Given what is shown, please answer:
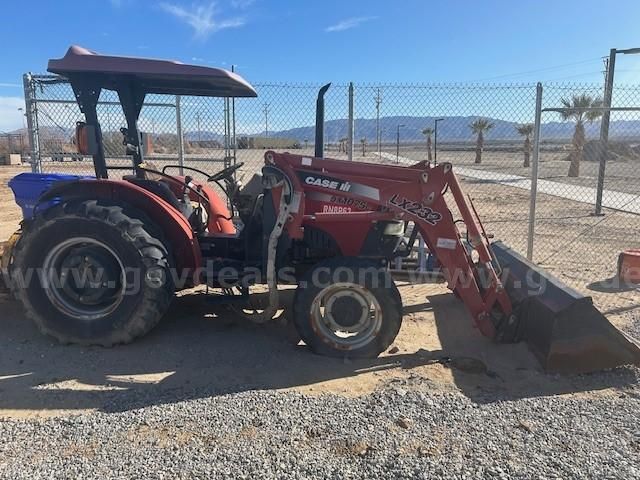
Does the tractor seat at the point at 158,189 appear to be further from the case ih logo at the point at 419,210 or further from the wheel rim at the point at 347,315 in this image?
the case ih logo at the point at 419,210

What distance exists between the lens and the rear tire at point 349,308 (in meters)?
4.01

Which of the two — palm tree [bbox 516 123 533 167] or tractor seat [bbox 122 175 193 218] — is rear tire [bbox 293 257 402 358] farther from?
palm tree [bbox 516 123 533 167]

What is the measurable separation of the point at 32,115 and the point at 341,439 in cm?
673

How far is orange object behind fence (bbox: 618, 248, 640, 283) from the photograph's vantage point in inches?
241

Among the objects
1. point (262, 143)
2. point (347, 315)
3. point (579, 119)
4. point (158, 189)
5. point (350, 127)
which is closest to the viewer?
point (347, 315)

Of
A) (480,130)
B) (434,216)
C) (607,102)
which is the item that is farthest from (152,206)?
(480,130)

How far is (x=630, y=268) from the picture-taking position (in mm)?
6133

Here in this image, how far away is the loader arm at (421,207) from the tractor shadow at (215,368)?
1.55 feet

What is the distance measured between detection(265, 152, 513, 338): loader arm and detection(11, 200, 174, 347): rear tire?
118cm

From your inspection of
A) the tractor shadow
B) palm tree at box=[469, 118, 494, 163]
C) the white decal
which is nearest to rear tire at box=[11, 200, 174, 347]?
the tractor shadow

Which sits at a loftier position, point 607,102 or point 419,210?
point 607,102

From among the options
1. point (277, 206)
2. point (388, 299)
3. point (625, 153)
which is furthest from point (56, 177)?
point (625, 153)

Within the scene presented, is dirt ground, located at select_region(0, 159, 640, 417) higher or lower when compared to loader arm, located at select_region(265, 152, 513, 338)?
lower

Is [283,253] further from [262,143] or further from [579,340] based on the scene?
[262,143]
